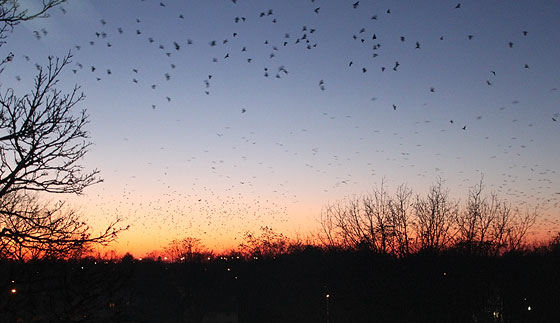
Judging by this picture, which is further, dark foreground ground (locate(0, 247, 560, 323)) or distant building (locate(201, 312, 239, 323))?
distant building (locate(201, 312, 239, 323))

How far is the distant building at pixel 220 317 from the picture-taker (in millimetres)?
78562

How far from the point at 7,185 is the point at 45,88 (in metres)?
1.83

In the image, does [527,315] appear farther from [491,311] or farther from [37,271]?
[37,271]

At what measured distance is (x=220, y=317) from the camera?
8031 cm

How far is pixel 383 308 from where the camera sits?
36.7 meters

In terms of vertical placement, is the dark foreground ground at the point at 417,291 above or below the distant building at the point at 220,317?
above

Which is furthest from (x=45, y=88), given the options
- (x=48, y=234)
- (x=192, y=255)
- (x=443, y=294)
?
(x=192, y=255)

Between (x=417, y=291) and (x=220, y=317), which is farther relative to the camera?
(x=220, y=317)

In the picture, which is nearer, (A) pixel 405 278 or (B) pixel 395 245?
(A) pixel 405 278

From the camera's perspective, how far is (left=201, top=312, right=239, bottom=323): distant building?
3093 inches

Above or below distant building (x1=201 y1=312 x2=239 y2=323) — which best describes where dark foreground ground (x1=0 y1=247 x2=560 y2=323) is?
above

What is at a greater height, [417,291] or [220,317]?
[417,291]

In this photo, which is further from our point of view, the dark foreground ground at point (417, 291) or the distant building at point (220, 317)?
the distant building at point (220, 317)

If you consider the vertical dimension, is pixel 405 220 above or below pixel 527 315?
above
